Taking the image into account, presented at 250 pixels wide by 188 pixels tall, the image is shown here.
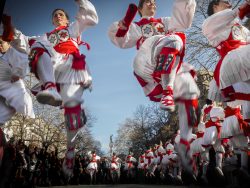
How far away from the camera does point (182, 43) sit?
3859 mm

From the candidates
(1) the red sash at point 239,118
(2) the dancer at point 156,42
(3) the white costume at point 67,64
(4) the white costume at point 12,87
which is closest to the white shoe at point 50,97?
(3) the white costume at point 67,64

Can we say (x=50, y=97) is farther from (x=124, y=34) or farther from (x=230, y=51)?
(x=230, y=51)

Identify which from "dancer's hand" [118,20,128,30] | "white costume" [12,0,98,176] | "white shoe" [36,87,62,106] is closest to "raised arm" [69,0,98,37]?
"white costume" [12,0,98,176]

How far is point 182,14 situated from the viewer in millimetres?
3848

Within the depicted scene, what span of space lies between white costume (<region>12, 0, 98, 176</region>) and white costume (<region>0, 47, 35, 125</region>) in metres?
0.20

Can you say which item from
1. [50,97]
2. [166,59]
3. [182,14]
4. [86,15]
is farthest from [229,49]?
[50,97]

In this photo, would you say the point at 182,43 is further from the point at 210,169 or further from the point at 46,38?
the point at 210,169

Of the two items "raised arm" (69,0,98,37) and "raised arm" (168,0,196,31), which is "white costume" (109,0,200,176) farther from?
"raised arm" (69,0,98,37)

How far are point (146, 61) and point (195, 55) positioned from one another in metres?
11.3

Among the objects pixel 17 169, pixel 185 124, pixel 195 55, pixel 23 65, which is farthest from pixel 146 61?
pixel 195 55

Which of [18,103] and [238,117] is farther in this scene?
[238,117]

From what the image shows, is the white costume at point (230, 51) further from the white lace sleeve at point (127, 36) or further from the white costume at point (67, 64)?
the white costume at point (67, 64)

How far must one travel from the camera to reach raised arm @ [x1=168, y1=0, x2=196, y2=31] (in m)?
3.83

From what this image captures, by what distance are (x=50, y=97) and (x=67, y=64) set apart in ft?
2.13
